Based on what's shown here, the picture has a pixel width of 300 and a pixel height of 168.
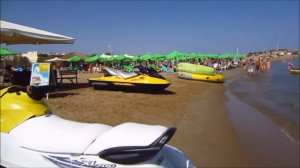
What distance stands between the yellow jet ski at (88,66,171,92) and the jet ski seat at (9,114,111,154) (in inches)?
425

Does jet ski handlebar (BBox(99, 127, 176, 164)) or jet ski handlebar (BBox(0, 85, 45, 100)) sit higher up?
jet ski handlebar (BBox(0, 85, 45, 100))

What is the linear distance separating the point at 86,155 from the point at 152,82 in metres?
11.2

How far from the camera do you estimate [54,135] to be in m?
2.27

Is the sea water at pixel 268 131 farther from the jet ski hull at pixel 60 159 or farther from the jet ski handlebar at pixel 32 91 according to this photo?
the jet ski handlebar at pixel 32 91

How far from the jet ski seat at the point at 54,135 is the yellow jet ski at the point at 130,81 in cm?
1081

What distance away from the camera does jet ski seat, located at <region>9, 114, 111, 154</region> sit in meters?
2.18

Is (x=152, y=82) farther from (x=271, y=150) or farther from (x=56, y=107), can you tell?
(x=271, y=150)

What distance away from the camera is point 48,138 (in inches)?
89.0

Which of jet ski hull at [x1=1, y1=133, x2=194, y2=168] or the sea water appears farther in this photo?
the sea water

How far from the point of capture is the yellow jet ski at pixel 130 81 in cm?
1329

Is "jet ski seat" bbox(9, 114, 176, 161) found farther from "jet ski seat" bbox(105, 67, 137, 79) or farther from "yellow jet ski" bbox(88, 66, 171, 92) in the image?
"jet ski seat" bbox(105, 67, 137, 79)

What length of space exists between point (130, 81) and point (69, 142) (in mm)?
11115

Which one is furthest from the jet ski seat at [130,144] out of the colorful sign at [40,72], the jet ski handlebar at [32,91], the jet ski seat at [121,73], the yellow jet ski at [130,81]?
the jet ski seat at [121,73]

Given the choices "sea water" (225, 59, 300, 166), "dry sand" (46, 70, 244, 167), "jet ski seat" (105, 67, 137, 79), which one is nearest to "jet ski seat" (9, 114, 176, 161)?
"dry sand" (46, 70, 244, 167)
